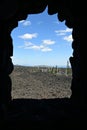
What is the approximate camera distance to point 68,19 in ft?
37.9

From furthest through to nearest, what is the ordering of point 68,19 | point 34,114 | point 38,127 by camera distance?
point 68,19 → point 34,114 → point 38,127

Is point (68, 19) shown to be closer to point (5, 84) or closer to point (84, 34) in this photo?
point (84, 34)

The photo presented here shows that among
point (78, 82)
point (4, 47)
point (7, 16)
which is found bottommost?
point (78, 82)

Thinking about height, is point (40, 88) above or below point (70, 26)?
below

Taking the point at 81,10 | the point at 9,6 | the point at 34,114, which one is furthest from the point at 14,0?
the point at 34,114

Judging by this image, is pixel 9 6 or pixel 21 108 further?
pixel 21 108

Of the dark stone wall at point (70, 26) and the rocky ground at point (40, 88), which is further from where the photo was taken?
the rocky ground at point (40, 88)

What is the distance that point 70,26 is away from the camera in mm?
11758

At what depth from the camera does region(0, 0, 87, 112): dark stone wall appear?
10195 mm

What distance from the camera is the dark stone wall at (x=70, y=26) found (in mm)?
10195

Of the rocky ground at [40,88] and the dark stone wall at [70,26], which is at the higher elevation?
the dark stone wall at [70,26]

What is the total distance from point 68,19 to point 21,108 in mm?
3627

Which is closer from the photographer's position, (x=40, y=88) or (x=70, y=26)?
(x=70, y=26)

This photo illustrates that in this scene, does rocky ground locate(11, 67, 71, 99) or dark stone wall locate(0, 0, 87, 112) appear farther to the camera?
rocky ground locate(11, 67, 71, 99)
